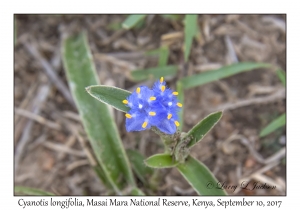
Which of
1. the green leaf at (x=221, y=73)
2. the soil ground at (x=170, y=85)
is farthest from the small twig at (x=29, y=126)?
the green leaf at (x=221, y=73)

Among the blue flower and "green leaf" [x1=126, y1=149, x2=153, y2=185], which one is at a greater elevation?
the blue flower

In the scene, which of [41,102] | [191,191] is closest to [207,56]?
[191,191]

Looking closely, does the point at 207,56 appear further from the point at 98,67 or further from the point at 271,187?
the point at 271,187

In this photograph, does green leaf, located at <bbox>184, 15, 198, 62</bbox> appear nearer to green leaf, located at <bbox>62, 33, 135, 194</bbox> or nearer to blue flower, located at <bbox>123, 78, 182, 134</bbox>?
green leaf, located at <bbox>62, 33, 135, 194</bbox>

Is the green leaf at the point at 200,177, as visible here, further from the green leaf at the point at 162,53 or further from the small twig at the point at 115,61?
the small twig at the point at 115,61

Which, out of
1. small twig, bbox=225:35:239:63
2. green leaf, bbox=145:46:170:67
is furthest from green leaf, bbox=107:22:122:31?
small twig, bbox=225:35:239:63
